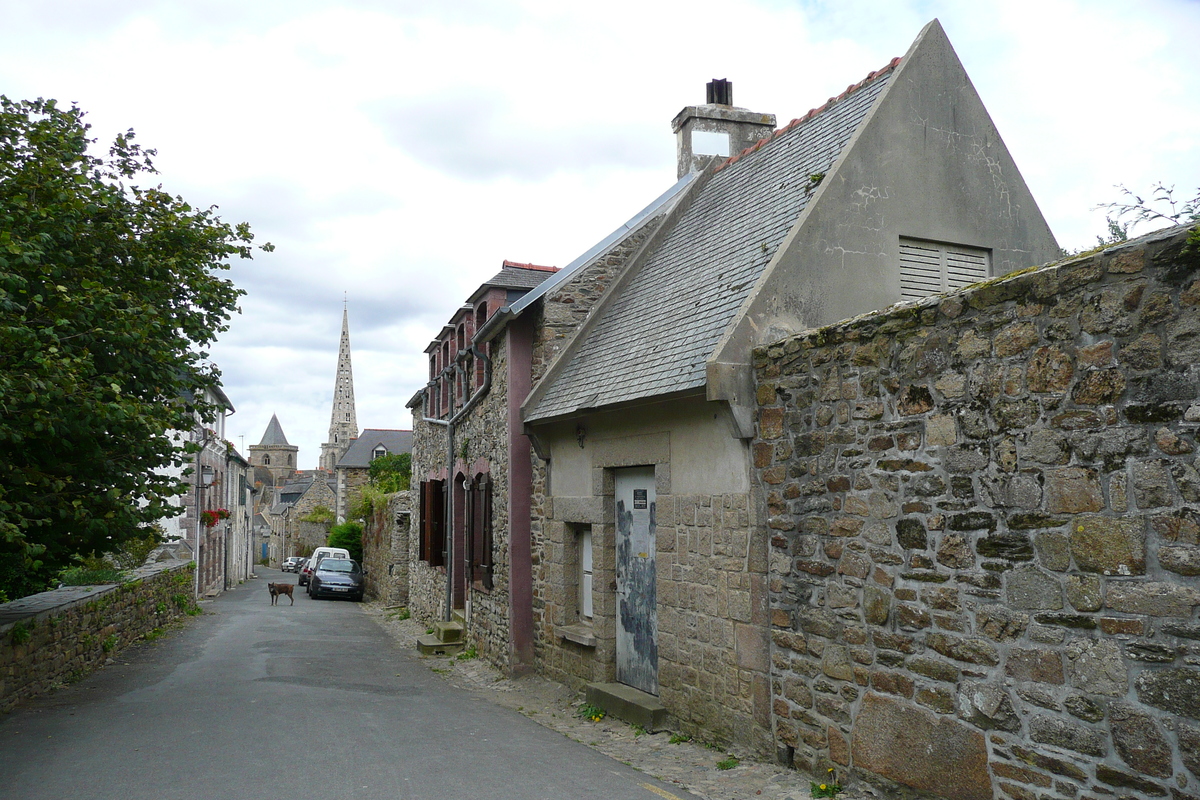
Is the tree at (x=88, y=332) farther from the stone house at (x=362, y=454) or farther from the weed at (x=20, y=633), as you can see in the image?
the stone house at (x=362, y=454)

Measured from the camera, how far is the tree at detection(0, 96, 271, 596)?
7043 mm

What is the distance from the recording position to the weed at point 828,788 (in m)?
5.99

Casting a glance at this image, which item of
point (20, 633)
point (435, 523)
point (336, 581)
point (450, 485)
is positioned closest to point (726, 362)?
point (20, 633)

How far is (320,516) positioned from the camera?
5897cm

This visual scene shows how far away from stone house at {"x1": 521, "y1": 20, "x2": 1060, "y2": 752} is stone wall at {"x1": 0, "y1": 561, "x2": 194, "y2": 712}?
5716 millimetres

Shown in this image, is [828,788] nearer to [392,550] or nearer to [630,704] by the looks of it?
[630,704]

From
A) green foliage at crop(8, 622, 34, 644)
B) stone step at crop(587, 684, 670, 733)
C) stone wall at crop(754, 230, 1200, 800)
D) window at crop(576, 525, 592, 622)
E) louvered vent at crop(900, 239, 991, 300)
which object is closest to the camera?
stone wall at crop(754, 230, 1200, 800)

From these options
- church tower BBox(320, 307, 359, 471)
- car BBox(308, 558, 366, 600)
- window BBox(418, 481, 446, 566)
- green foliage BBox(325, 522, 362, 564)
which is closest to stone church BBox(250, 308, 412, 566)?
church tower BBox(320, 307, 359, 471)

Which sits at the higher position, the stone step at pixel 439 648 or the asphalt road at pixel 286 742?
the asphalt road at pixel 286 742

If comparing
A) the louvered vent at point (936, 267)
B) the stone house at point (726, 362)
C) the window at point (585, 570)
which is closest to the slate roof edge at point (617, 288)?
the stone house at point (726, 362)

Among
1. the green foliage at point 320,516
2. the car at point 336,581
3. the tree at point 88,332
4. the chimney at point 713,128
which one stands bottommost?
the car at point 336,581

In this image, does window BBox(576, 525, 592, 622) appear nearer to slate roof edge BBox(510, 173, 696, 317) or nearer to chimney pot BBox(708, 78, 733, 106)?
slate roof edge BBox(510, 173, 696, 317)

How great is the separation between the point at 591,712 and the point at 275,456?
113436 mm

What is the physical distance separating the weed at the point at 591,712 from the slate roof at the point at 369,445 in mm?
48594
